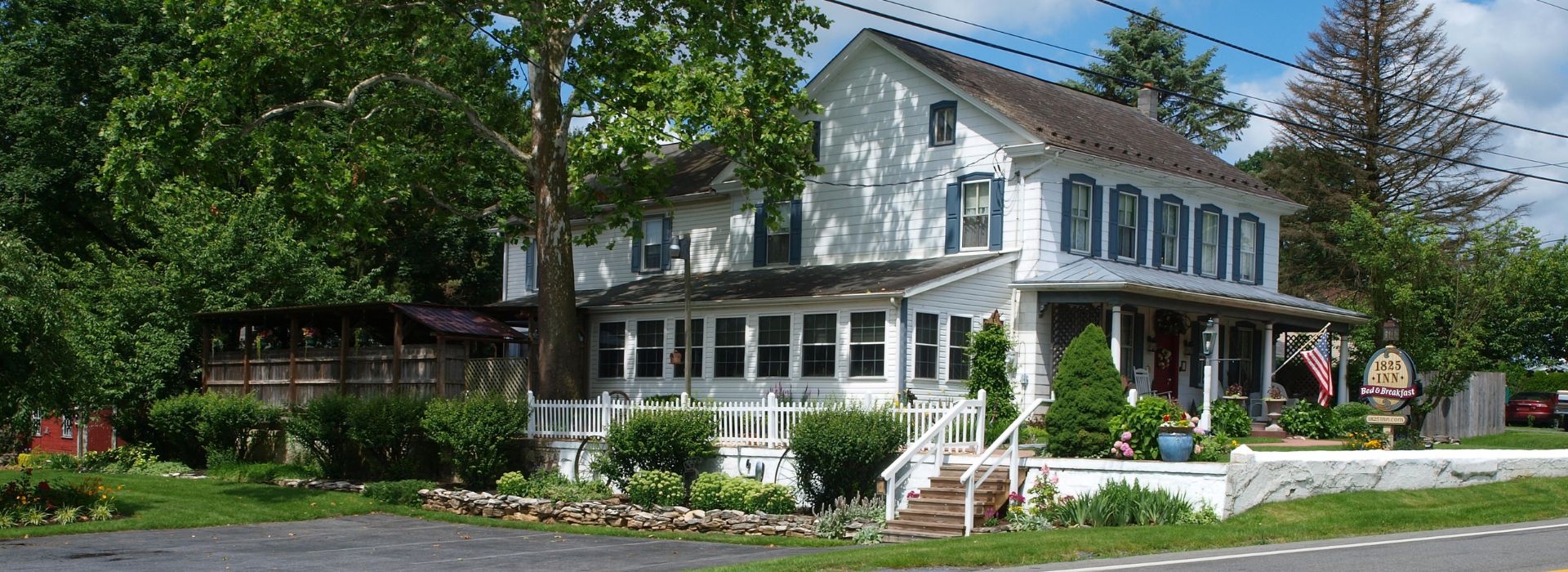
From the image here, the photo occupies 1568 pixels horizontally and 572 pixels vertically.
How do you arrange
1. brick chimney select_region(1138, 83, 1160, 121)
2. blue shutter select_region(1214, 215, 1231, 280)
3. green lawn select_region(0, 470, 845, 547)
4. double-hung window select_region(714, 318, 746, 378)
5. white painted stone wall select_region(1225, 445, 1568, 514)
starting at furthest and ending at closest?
brick chimney select_region(1138, 83, 1160, 121), blue shutter select_region(1214, 215, 1231, 280), double-hung window select_region(714, 318, 746, 378), green lawn select_region(0, 470, 845, 547), white painted stone wall select_region(1225, 445, 1568, 514)

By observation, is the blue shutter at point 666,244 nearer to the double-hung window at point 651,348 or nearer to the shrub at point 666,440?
the double-hung window at point 651,348

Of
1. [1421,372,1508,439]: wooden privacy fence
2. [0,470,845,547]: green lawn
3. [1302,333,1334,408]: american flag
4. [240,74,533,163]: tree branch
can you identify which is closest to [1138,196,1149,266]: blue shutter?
[1302,333,1334,408]: american flag

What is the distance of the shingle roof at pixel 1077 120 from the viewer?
27.3m

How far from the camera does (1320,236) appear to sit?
1964 inches

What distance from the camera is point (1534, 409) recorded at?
4294cm

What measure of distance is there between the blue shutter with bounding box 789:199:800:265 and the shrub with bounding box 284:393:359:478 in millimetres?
9458

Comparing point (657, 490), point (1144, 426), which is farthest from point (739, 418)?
point (1144, 426)

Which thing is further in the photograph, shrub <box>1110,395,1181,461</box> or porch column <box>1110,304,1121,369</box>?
porch column <box>1110,304,1121,369</box>

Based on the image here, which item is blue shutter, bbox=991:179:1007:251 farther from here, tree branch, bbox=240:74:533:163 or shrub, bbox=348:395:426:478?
shrub, bbox=348:395:426:478

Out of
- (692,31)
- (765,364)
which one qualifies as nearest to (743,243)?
(765,364)

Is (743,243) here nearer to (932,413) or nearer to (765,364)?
(765,364)

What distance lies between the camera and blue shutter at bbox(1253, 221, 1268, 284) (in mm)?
31828

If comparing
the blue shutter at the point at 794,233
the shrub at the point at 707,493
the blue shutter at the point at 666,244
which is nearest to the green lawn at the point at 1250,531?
the shrub at the point at 707,493

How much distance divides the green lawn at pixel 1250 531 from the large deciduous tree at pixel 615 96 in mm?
9600
